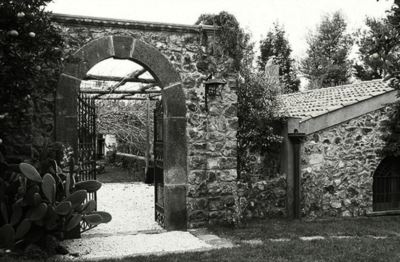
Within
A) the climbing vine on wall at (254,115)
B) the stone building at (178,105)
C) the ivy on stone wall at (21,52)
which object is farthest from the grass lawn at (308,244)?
the ivy on stone wall at (21,52)

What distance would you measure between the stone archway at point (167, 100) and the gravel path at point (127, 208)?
0.70m

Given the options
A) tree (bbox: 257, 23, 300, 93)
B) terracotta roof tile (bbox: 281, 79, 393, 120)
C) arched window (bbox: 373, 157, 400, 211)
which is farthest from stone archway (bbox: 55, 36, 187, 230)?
tree (bbox: 257, 23, 300, 93)

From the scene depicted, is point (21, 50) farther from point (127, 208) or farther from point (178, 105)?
point (127, 208)

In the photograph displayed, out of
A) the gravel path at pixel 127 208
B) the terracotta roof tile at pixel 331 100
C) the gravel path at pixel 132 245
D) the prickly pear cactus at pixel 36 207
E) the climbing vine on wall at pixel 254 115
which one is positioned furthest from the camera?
the terracotta roof tile at pixel 331 100

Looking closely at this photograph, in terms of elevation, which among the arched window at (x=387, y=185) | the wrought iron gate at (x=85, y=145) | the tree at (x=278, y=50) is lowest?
the arched window at (x=387, y=185)

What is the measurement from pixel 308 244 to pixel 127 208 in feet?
16.7

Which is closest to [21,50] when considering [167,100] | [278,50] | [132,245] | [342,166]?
[167,100]

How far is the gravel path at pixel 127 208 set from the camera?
7852mm

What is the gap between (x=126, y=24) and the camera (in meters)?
7.09

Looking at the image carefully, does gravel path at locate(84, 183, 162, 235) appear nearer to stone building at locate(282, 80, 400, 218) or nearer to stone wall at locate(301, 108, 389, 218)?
stone building at locate(282, 80, 400, 218)

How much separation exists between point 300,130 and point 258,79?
1.35m

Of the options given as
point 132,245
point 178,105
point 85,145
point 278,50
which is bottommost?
point 132,245

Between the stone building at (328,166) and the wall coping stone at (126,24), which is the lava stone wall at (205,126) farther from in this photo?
the stone building at (328,166)

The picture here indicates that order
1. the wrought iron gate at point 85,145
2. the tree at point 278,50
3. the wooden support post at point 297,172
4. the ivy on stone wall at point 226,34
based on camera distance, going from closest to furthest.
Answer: the wrought iron gate at point 85,145 → the ivy on stone wall at point 226,34 → the wooden support post at point 297,172 → the tree at point 278,50
